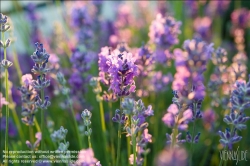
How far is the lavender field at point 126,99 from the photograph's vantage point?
5.07ft

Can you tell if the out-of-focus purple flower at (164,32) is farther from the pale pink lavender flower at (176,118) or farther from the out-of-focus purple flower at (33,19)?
the out-of-focus purple flower at (33,19)

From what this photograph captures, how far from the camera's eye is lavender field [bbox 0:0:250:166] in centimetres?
155

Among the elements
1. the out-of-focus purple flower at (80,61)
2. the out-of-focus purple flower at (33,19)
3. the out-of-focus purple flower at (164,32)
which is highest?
the out-of-focus purple flower at (33,19)

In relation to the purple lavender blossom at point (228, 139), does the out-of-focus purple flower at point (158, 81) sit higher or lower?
higher

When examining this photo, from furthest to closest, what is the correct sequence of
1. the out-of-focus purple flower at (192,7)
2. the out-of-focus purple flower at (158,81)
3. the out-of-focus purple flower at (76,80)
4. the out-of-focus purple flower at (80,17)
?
the out-of-focus purple flower at (192,7) < the out-of-focus purple flower at (80,17) < the out-of-focus purple flower at (158,81) < the out-of-focus purple flower at (76,80)

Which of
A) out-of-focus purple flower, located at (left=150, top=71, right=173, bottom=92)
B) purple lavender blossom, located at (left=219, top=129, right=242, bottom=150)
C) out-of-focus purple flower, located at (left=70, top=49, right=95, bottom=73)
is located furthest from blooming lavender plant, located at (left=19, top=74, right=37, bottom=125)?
out-of-focus purple flower, located at (left=150, top=71, right=173, bottom=92)

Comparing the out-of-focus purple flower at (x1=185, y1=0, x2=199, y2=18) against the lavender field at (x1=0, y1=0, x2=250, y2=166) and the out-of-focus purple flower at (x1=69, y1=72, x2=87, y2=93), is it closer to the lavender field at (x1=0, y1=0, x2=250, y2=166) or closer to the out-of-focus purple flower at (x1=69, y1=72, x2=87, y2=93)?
the lavender field at (x1=0, y1=0, x2=250, y2=166)

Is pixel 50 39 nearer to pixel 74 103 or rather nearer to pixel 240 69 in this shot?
pixel 74 103

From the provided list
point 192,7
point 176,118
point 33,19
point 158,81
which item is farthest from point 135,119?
point 192,7

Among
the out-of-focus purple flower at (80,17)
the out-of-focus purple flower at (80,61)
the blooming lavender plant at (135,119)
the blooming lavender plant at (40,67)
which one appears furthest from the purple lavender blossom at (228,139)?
the out-of-focus purple flower at (80,17)

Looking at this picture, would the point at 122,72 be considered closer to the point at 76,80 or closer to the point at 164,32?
the point at 164,32

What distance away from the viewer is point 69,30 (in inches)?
167

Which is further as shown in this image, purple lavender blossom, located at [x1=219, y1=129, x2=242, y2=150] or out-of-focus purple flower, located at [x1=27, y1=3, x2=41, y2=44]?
out-of-focus purple flower, located at [x1=27, y1=3, x2=41, y2=44]

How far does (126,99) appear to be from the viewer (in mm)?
1418
